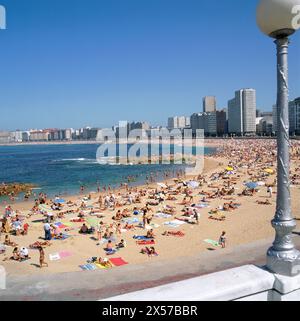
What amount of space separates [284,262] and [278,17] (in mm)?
2038

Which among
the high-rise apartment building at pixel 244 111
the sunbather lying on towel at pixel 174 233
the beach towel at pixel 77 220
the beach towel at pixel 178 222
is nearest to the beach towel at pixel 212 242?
the sunbather lying on towel at pixel 174 233

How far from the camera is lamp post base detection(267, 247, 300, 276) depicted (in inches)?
114

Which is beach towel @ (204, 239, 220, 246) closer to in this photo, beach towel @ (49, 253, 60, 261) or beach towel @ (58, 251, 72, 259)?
beach towel @ (58, 251, 72, 259)

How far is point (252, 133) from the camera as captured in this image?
164 meters

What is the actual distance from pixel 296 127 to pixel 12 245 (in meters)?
129

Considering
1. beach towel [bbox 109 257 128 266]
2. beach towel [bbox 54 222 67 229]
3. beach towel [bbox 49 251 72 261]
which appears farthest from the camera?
beach towel [bbox 54 222 67 229]

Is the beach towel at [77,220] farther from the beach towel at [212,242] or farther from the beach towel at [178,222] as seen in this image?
the beach towel at [212,242]

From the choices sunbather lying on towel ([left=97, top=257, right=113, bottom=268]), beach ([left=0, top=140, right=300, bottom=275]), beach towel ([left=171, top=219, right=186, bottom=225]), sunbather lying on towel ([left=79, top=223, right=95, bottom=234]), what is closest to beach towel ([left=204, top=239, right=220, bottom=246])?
beach ([left=0, top=140, right=300, bottom=275])

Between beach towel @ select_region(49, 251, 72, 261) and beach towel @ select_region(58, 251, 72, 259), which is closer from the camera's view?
beach towel @ select_region(49, 251, 72, 261)

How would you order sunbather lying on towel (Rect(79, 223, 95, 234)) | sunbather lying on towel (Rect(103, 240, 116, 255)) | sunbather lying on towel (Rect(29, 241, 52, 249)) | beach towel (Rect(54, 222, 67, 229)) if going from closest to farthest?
sunbather lying on towel (Rect(103, 240, 116, 255)), sunbather lying on towel (Rect(29, 241, 52, 249)), sunbather lying on towel (Rect(79, 223, 95, 234)), beach towel (Rect(54, 222, 67, 229))

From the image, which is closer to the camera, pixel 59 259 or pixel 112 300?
pixel 112 300

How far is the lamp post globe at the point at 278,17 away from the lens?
287 cm

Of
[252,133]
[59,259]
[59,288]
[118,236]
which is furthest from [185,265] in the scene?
[252,133]
